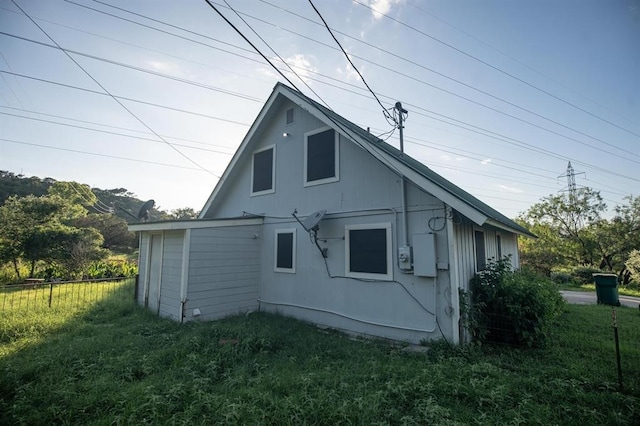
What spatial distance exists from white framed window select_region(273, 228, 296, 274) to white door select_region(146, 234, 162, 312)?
3.35m

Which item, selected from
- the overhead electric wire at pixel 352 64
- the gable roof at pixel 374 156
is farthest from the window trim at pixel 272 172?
the overhead electric wire at pixel 352 64

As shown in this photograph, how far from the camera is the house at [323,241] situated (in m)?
5.42

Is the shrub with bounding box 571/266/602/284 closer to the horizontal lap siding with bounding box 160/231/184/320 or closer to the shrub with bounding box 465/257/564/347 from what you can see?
the shrub with bounding box 465/257/564/347

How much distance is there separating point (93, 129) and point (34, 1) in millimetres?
5945

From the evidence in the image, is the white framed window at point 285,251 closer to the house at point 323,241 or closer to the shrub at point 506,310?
the house at point 323,241

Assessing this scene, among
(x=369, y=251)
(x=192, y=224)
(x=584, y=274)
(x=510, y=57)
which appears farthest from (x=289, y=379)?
(x=584, y=274)

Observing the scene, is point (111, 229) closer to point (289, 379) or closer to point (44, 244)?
point (44, 244)

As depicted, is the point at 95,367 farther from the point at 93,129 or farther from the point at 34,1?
the point at 93,129

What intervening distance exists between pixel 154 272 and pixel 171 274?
→ 1.33 metres

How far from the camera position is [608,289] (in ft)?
35.5

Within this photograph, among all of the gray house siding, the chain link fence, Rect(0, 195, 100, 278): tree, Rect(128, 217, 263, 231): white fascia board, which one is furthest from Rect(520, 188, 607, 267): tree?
Rect(0, 195, 100, 278): tree

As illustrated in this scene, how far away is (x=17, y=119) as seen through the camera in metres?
8.76

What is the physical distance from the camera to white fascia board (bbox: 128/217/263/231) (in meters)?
7.01

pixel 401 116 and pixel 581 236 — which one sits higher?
pixel 401 116
